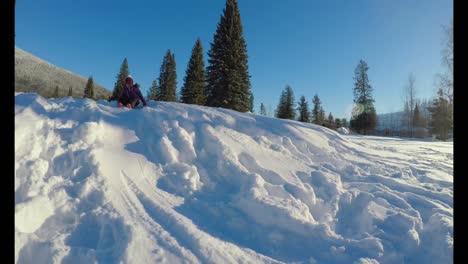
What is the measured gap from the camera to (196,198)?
3.12 m

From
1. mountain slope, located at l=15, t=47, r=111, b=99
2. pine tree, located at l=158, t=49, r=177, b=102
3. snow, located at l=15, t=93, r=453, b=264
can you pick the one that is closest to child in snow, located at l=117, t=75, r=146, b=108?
snow, located at l=15, t=93, r=453, b=264

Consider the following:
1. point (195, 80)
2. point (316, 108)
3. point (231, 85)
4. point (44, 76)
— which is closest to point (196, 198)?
point (231, 85)

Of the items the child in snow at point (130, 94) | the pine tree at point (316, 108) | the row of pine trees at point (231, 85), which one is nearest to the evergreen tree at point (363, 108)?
the row of pine trees at point (231, 85)

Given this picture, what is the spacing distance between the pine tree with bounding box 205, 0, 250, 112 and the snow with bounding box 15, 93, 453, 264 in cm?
1561

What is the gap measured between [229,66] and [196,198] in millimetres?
18809

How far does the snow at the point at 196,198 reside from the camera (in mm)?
2338

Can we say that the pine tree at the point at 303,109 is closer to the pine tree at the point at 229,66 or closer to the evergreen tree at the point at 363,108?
the evergreen tree at the point at 363,108

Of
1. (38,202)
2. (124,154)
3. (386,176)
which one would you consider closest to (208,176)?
(124,154)

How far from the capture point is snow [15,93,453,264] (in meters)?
2.34

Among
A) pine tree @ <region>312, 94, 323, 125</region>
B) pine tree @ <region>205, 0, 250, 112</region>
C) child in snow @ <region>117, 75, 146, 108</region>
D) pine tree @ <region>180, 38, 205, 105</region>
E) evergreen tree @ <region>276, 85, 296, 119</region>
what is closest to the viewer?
child in snow @ <region>117, 75, 146, 108</region>

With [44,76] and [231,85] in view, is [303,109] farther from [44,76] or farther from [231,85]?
[44,76]

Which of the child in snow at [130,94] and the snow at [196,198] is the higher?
the child in snow at [130,94]

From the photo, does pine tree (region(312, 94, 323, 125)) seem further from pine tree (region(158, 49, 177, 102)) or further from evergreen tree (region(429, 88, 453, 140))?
pine tree (region(158, 49, 177, 102))

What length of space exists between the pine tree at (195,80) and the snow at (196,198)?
2305 cm
